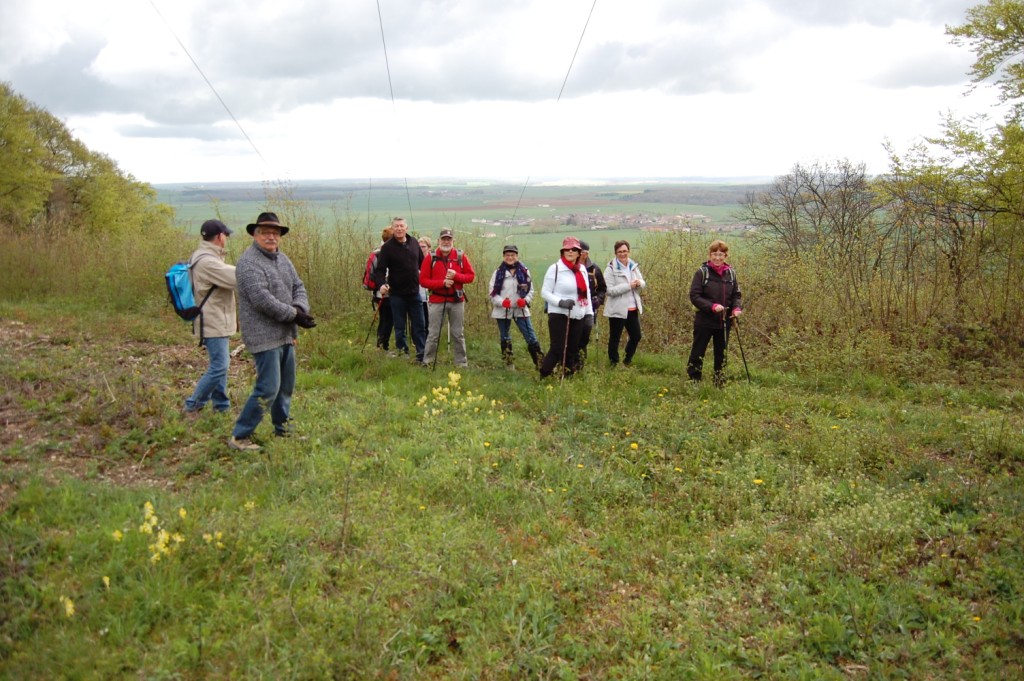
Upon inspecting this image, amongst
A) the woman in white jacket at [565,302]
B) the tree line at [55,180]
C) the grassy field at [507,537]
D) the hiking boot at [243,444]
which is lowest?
the grassy field at [507,537]

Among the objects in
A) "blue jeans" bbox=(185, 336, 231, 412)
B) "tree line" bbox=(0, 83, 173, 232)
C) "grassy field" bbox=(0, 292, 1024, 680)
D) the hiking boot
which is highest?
"tree line" bbox=(0, 83, 173, 232)

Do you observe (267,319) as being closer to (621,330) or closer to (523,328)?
(523,328)

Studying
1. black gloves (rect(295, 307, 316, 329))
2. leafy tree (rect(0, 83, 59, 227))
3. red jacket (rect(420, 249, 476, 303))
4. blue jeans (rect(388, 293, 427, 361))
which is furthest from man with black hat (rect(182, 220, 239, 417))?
leafy tree (rect(0, 83, 59, 227))

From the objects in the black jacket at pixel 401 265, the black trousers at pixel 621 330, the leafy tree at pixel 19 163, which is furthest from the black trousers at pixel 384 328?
the leafy tree at pixel 19 163

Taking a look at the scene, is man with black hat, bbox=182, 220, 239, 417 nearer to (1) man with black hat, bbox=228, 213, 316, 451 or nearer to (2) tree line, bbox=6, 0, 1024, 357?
(1) man with black hat, bbox=228, 213, 316, 451

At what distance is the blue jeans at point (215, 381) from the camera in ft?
21.2

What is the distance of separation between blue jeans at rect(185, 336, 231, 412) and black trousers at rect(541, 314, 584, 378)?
365 cm

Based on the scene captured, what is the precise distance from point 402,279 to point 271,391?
357 cm

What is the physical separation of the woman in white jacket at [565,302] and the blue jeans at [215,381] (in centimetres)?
365

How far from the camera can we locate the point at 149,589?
362 cm

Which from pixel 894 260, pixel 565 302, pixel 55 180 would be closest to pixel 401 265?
pixel 565 302

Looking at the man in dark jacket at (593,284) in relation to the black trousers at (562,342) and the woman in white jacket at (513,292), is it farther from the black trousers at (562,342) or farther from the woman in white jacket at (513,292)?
the woman in white jacket at (513,292)

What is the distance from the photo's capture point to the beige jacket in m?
6.30

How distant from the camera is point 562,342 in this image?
26.9 feet
